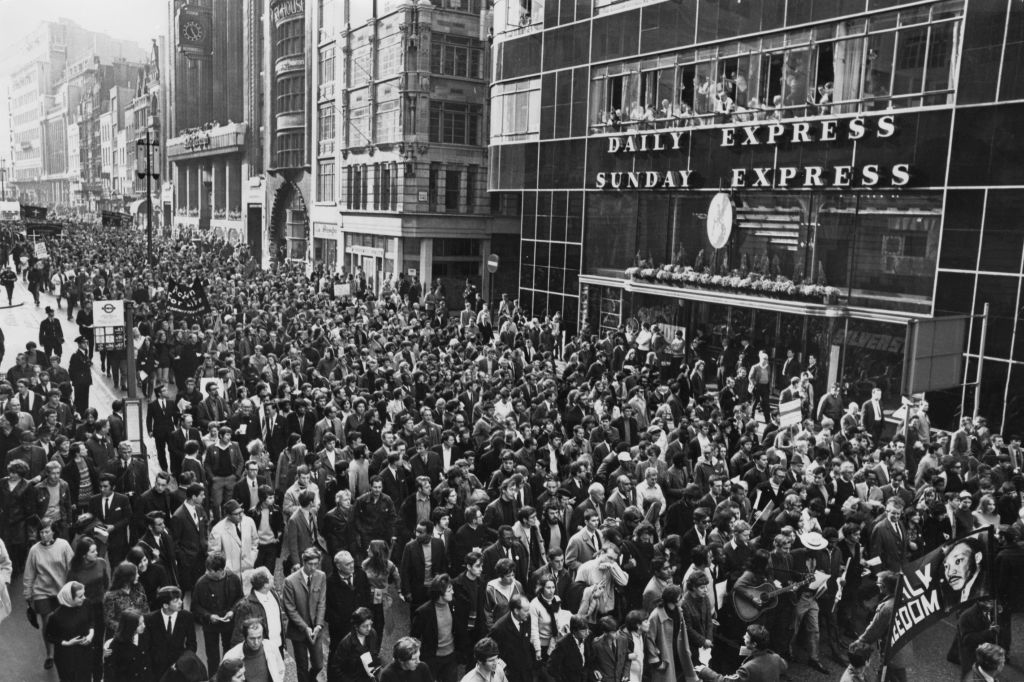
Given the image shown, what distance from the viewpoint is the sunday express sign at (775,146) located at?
21.0 metres

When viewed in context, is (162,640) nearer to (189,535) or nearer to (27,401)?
(189,535)

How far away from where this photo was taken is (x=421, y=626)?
818cm

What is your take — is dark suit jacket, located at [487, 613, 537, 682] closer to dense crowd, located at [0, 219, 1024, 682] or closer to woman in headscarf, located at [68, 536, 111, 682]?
dense crowd, located at [0, 219, 1024, 682]

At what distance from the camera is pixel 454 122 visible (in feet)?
145

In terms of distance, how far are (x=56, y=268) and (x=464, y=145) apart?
20.3 m

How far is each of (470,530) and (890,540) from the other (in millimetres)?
4744

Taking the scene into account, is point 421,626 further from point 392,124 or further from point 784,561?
point 392,124

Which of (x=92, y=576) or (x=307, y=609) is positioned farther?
(x=92, y=576)

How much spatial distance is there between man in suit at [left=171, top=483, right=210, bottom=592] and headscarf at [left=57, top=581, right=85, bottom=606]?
1484mm

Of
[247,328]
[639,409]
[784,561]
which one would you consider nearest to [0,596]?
[784,561]

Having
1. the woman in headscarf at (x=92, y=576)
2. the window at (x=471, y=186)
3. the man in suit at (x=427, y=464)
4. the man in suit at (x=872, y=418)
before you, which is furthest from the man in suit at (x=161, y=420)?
the window at (x=471, y=186)

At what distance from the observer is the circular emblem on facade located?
25141 mm

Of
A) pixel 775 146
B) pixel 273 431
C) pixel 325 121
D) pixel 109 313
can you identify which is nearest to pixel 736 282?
pixel 775 146

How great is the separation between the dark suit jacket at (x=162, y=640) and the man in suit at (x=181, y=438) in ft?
16.9
